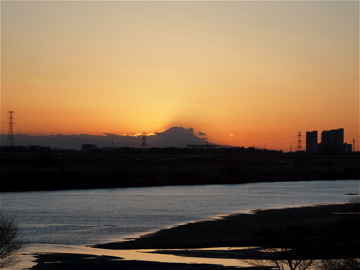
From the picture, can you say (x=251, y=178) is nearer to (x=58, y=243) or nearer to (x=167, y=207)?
(x=167, y=207)

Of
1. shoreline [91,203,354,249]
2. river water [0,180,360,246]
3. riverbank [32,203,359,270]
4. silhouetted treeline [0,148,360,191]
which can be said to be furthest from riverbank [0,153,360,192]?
riverbank [32,203,359,270]

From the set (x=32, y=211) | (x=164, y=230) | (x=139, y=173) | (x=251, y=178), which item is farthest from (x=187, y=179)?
(x=164, y=230)

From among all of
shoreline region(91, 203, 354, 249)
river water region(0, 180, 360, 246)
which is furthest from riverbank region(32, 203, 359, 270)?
river water region(0, 180, 360, 246)

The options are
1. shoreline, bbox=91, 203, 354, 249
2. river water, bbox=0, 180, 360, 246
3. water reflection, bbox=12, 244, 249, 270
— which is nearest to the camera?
water reflection, bbox=12, 244, 249, 270

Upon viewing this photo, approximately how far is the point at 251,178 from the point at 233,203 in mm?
59627

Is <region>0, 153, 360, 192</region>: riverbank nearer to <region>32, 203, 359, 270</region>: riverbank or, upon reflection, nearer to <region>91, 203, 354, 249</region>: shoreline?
<region>91, 203, 354, 249</region>: shoreline

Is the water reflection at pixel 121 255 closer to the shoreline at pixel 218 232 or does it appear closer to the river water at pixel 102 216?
the shoreline at pixel 218 232

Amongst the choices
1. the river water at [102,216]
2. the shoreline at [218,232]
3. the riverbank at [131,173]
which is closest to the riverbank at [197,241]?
the shoreline at [218,232]

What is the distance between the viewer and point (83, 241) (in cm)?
3014

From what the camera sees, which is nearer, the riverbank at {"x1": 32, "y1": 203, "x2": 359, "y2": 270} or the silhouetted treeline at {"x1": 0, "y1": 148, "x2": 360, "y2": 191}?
the riverbank at {"x1": 32, "y1": 203, "x2": 359, "y2": 270}

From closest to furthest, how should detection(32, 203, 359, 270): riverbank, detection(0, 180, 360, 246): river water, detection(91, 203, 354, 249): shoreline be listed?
detection(32, 203, 359, 270): riverbank < detection(91, 203, 354, 249): shoreline < detection(0, 180, 360, 246): river water

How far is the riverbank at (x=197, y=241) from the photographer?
23.7 m

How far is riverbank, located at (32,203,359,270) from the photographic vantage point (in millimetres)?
23688

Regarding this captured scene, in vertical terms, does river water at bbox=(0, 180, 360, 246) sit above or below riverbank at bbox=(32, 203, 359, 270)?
below
